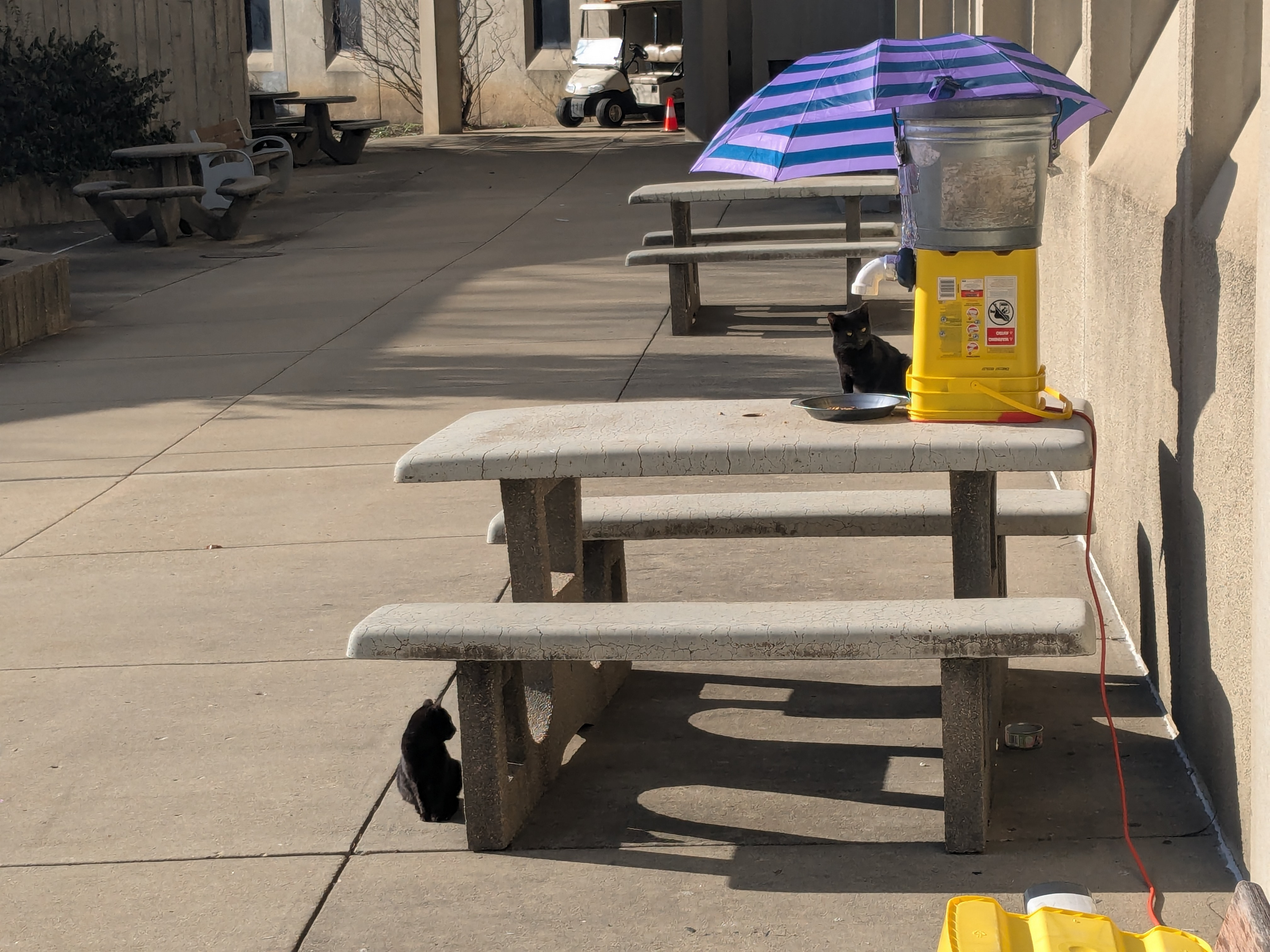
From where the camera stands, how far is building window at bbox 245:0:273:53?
3281 centimetres

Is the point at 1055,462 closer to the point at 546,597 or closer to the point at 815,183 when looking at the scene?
the point at 546,597

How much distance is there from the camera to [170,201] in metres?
15.6

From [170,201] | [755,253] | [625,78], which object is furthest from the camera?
[625,78]

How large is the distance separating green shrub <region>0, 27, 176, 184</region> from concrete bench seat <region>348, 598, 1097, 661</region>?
14.8 metres

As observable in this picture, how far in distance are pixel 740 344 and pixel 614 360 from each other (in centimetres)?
89

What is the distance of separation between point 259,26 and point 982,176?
31.9 metres

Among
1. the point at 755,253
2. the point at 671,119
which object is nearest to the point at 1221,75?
the point at 755,253

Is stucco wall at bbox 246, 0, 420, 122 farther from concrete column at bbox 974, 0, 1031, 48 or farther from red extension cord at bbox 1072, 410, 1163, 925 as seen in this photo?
red extension cord at bbox 1072, 410, 1163, 925

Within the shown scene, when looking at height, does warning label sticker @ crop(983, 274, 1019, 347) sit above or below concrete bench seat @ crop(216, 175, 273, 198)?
below

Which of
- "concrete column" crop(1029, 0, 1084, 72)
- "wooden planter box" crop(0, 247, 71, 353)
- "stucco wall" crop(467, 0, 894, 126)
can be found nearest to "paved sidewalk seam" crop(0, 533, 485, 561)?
"concrete column" crop(1029, 0, 1084, 72)

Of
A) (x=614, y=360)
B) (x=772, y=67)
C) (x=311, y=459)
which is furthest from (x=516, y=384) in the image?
(x=772, y=67)

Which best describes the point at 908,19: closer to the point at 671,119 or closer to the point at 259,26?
the point at 671,119

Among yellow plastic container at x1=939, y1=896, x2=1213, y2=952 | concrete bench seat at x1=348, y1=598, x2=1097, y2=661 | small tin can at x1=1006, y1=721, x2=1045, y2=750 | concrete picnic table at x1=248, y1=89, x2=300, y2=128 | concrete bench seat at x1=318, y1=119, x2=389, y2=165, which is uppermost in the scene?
concrete picnic table at x1=248, y1=89, x2=300, y2=128

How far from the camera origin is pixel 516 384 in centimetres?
866
